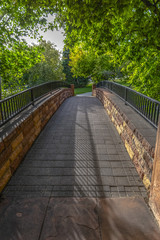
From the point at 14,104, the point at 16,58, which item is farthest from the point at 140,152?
the point at 16,58

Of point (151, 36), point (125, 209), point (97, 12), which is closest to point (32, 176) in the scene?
point (125, 209)

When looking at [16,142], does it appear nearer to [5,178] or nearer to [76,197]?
[5,178]

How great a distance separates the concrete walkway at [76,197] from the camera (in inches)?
82.9

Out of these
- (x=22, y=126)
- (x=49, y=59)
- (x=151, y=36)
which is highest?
(x=49, y=59)

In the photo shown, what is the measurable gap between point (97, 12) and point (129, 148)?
397 centimetres

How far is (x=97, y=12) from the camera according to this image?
14.5 feet

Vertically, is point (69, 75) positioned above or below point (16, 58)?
above

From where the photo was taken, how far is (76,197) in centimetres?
269

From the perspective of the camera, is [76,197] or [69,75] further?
[69,75]

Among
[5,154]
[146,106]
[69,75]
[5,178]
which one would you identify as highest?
[69,75]

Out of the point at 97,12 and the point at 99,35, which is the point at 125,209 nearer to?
the point at 97,12

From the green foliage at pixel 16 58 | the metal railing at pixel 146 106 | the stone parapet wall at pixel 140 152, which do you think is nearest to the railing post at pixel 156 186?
the stone parapet wall at pixel 140 152

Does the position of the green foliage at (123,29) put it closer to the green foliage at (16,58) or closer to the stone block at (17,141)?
the green foliage at (16,58)

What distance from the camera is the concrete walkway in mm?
2105
